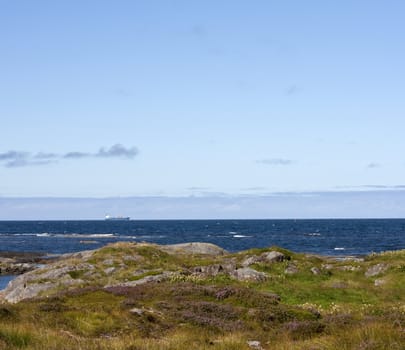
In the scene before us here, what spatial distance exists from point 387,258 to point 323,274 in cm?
1013

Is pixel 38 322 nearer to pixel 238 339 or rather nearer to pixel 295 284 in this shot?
pixel 238 339

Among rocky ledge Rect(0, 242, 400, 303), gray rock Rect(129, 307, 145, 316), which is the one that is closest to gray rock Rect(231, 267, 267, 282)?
rocky ledge Rect(0, 242, 400, 303)

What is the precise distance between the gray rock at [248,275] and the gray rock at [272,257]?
6066 millimetres

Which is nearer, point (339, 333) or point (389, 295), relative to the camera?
point (339, 333)

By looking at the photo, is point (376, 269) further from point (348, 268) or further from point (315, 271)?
point (315, 271)

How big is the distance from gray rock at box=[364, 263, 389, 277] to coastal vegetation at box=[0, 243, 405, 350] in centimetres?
9

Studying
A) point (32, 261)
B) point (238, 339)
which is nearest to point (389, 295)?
point (238, 339)

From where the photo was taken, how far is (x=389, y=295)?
36875mm

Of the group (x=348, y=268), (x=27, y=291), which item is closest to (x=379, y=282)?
(x=348, y=268)

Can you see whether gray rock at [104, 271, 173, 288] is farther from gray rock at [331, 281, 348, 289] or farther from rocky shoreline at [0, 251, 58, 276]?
rocky shoreline at [0, 251, 58, 276]

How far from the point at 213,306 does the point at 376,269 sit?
22810 mm

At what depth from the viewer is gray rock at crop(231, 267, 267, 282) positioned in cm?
4044

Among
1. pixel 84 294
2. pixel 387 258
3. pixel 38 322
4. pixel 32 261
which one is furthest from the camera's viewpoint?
pixel 32 261

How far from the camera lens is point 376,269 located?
Answer: 45094 millimetres
